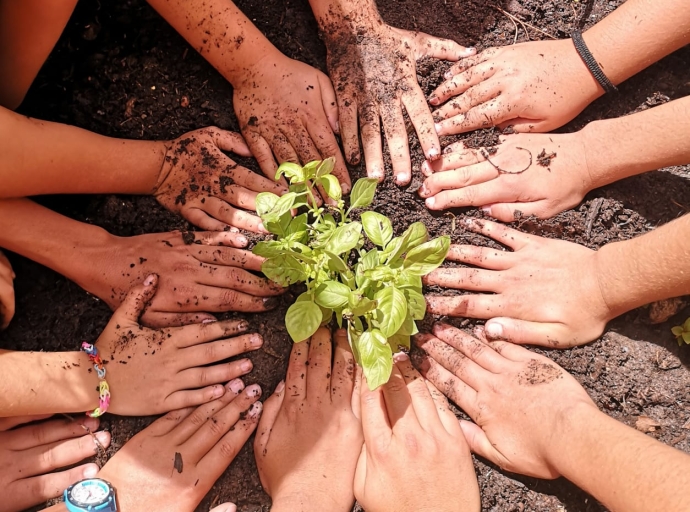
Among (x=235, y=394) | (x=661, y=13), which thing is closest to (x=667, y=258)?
(x=661, y=13)

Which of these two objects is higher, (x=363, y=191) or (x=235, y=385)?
(x=363, y=191)

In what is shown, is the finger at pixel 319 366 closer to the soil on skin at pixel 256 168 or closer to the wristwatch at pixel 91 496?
the soil on skin at pixel 256 168

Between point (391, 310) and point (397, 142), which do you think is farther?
point (397, 142)

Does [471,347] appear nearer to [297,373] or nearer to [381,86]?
[297,373]

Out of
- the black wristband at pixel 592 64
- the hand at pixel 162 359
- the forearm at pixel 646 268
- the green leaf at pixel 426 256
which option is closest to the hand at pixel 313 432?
the hand at pixel 162 359

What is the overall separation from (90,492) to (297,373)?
2.06 ft

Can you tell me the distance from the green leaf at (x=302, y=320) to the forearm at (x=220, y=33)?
80 cm

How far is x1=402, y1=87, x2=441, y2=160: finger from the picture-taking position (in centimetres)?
166

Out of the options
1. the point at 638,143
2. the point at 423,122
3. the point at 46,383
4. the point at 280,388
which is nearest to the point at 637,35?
the point at 638,143

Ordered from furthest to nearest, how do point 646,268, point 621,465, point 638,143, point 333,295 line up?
1. point 638,143
2. point 646,268
3. point 333,295
4. point 621,465

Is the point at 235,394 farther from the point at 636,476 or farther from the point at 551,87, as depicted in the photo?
the point at 551,87

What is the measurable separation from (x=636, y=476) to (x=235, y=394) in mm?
1038

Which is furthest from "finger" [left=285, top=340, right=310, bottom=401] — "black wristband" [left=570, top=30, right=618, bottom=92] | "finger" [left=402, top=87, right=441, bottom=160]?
"black wristband" [left=570, top=30, right=618, bottom=92]

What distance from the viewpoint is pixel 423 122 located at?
168 cm
